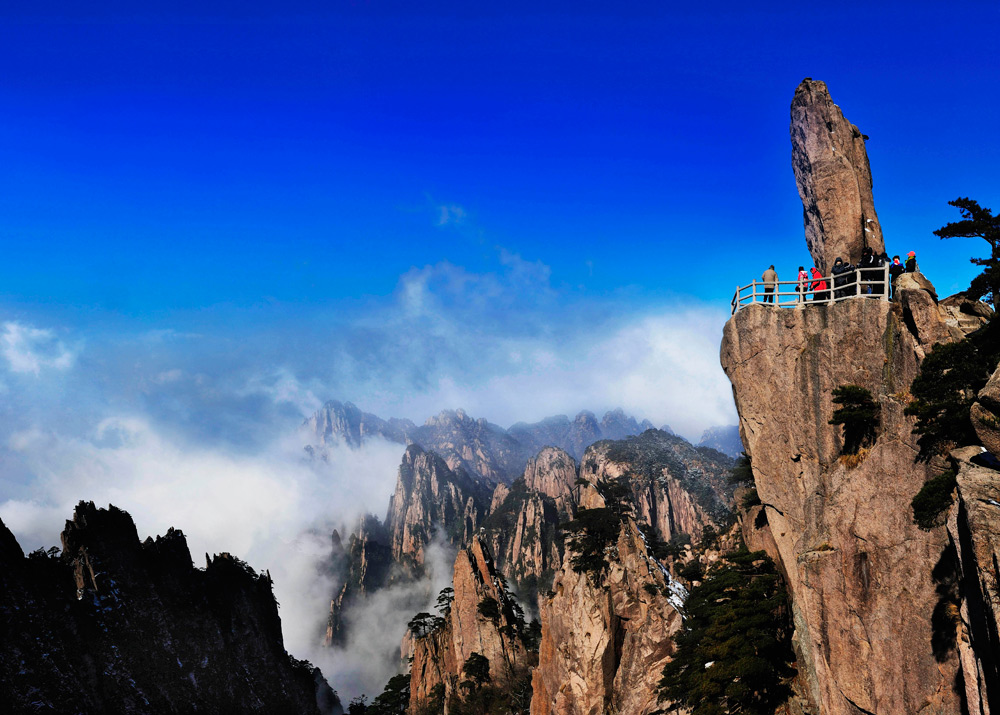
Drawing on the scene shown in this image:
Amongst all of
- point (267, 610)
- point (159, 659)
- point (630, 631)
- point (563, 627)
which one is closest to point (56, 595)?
point (159, 659)

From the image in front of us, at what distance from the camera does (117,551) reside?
52.7 metres

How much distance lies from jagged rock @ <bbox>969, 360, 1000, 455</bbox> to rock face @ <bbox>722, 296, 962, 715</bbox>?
4.89 metres

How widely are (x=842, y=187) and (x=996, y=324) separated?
48.9ft

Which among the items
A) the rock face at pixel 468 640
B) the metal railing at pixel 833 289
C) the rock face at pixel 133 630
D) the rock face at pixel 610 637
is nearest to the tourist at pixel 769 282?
the metal railing at pixel 833 289

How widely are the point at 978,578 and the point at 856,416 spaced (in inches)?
412

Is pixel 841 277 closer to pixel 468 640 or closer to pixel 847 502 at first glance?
pixel 847 502

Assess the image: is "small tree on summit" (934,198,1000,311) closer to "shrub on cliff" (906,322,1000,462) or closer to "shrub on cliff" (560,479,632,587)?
"shrub on cliff" (906,322,1000,462)

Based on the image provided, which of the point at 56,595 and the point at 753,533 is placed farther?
the point at 56,595

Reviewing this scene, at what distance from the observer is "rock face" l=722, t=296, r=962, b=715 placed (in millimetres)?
20625

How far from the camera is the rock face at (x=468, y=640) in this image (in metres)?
80.6

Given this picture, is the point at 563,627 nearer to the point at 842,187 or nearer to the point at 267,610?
the point at 267,610

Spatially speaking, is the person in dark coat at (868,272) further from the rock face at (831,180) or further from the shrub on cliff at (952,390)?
the shrub on cliff at (952,390)

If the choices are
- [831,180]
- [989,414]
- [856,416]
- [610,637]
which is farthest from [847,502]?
[610,637]

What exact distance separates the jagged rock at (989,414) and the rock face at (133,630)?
56970 mm
